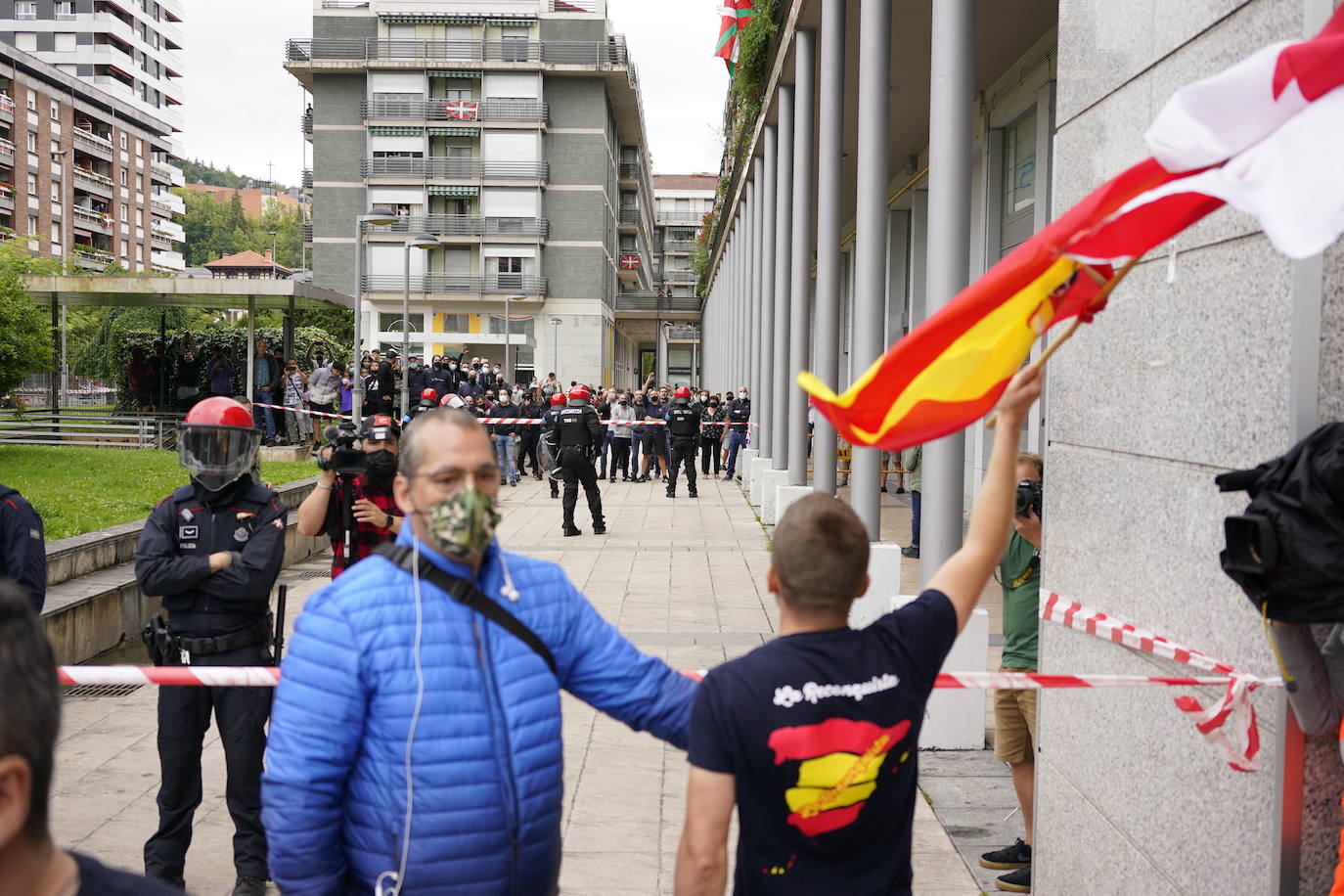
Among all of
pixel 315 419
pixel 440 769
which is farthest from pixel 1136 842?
pixel 315 419

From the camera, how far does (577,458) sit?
1741cm

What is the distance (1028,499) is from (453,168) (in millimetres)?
61765

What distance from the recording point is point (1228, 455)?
3285mm

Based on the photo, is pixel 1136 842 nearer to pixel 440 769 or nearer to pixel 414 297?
pixel 440 769

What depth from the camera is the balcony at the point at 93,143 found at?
265 ft

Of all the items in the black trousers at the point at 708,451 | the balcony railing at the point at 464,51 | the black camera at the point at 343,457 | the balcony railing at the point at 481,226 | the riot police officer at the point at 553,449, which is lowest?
the black trousers at the point at 708,451

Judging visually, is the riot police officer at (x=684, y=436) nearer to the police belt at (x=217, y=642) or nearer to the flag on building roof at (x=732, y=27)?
the flag on building roof at (x=732, y=27)

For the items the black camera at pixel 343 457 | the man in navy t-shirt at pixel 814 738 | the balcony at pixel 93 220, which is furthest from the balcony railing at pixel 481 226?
the man in navy t-shirt at pixel 814 738

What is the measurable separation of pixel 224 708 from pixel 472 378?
963 inches

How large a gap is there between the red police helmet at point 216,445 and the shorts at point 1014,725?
3.36 meters

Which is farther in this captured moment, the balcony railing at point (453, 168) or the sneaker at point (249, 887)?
the balcony railing at point (453, 168)

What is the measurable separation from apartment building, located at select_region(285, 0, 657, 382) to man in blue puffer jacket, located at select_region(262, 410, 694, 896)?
199 feet

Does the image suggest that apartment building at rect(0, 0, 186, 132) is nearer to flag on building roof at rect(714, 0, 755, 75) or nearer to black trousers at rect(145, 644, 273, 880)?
flag on building roof at rect(714, 0, 755, 75)

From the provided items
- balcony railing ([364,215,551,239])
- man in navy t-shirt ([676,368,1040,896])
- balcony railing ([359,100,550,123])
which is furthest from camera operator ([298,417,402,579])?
balcony railing ([359,100,550,123])
